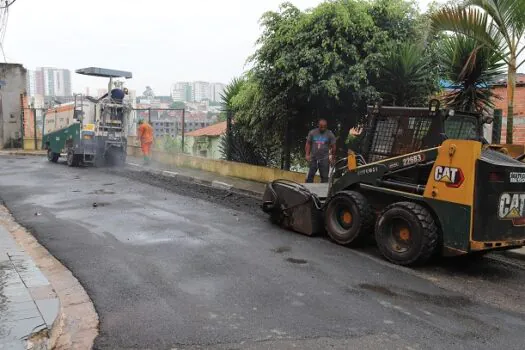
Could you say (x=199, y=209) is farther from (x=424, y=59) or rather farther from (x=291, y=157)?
(x=424, y=59)

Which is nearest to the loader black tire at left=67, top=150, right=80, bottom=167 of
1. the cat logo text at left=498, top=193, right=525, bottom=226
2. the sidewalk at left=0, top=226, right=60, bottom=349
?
the sidewalk at left=0, top=226, right=60, bottom=349

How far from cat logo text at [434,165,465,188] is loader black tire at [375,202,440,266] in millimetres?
474

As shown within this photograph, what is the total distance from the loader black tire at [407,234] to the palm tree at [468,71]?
10.4 ft

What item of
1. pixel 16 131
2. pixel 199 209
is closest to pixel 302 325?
pixel 199 209

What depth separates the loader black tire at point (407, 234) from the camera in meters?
6.27

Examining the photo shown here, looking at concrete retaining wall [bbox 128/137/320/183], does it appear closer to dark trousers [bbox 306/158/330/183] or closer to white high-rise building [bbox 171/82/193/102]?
dark trousers [bbox 306/158/330/183]

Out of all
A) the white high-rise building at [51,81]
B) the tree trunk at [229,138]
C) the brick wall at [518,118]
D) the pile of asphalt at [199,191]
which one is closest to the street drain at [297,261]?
the pile of asphalt at [199,191]

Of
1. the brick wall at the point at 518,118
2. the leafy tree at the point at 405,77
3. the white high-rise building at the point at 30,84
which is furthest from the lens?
the white high-rise building at the point at 30,84

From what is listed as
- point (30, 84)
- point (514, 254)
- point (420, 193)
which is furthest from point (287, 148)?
point (30, 84)

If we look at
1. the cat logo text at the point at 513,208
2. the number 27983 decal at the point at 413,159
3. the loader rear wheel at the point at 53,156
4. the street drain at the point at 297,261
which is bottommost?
the street drain at the point at 297,261

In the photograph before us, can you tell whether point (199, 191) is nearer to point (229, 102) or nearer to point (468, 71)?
point (229, 102)

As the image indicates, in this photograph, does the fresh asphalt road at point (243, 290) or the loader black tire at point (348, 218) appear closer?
the fresh asphalt road at point (243, 290)

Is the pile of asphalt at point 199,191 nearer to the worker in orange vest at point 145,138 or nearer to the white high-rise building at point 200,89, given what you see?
the worker in orange vest at point 145,138

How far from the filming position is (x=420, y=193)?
663 centimetres
